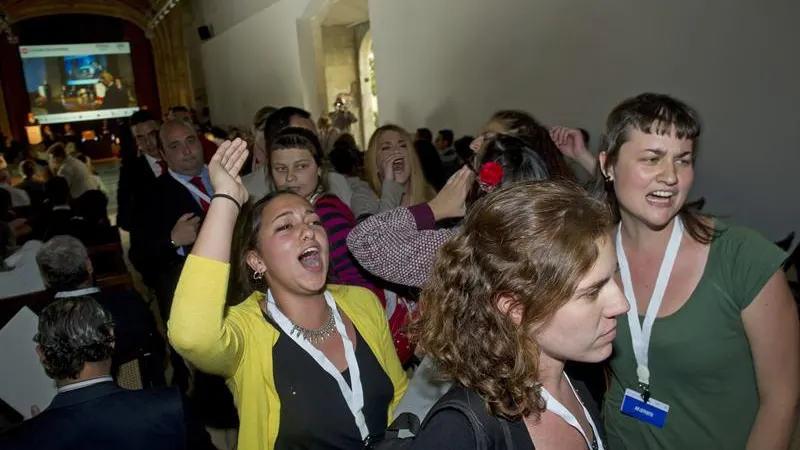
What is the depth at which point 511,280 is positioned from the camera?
3.11ft

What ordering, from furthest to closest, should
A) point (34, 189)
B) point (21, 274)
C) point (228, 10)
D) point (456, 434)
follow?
point (228, 10)
point (34, 189)
point (21, 274)
point (456, 434)

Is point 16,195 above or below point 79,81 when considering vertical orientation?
below

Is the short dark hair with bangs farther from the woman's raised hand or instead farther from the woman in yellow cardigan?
the woman's raised hand

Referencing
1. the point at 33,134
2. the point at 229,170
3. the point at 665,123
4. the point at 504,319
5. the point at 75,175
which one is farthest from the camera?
the point at 33,134

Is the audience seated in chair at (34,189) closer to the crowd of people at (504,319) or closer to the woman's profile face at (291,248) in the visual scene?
the crowd of people at (504,319)

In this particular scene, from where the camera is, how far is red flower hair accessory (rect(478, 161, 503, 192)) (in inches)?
57.5

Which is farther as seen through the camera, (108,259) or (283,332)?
(108,259)

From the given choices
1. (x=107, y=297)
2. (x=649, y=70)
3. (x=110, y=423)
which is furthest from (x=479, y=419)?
(x=649, y=70)

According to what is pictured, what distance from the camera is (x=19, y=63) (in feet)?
59.3

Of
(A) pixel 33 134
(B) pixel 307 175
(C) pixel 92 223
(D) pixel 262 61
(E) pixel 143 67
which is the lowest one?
→ (C) pixel 92 223

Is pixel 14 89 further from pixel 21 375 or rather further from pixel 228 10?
pixel 21 375

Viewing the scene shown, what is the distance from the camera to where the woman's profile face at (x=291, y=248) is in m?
1.62

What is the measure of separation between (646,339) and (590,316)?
1.81 ft

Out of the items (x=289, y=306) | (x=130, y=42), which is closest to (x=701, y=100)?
(x=289, y=306)
